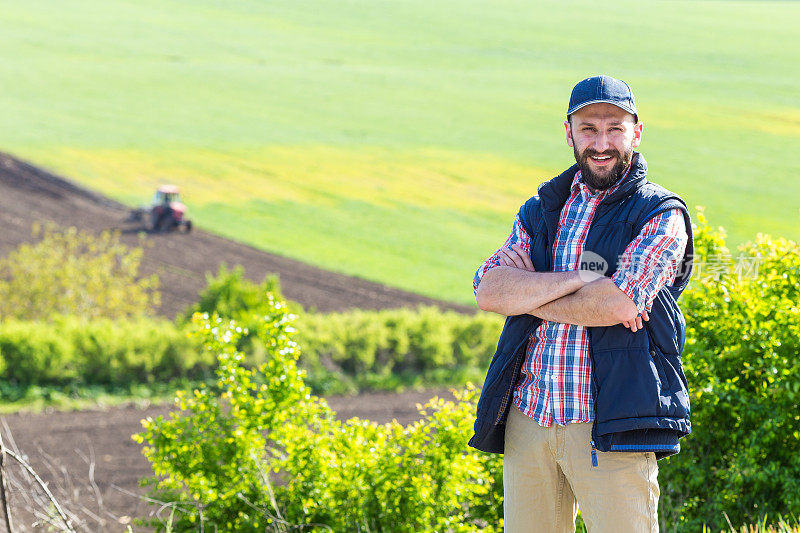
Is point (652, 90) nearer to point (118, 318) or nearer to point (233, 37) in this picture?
point (233, 37)

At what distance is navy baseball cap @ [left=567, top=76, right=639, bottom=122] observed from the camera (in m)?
3.59

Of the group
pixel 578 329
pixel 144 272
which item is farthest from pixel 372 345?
pixel 578 329

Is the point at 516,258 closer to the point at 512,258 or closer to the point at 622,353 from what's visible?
the point at 512,258

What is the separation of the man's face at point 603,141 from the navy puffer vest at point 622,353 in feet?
0.24

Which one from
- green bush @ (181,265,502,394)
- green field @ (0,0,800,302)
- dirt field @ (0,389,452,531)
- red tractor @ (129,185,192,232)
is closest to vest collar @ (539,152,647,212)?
dirt field @ (0,389,452,531)

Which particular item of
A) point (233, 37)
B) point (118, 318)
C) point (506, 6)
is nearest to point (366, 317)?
point (118, 318)

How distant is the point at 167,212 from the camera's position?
26.4 m

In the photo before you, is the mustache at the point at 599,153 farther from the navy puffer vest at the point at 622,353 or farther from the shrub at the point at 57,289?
the shrub at the point at 57,289

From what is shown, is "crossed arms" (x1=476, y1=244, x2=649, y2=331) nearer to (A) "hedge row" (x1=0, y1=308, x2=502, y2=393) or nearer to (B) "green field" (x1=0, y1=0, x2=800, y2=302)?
(A) "hedge row" (x1=0, y1=308, x2=502, y2=393)

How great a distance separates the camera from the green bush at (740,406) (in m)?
5.19

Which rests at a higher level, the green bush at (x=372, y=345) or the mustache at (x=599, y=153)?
the mustache at (x=599, y=153)

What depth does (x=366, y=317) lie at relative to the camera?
1688 cm

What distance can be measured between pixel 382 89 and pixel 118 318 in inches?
1340

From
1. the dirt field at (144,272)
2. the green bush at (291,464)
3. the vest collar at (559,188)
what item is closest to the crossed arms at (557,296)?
the vest collar at (559,188)
